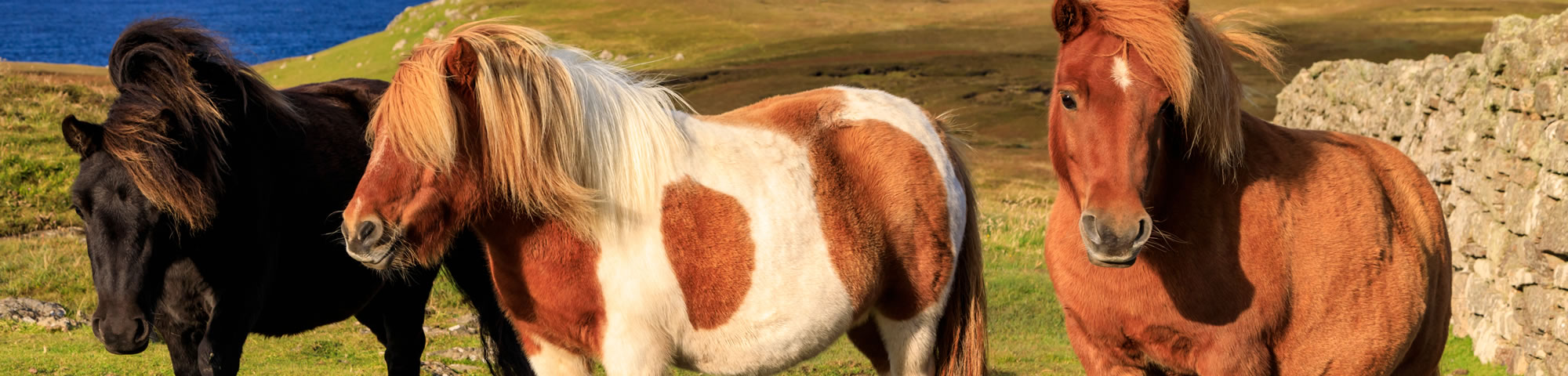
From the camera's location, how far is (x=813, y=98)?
457 cm

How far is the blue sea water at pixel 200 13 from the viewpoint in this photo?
75.6m

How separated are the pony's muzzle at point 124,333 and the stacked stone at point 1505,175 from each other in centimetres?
764

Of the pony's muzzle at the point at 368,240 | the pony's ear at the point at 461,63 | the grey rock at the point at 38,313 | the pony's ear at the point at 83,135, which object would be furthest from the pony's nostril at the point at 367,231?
the grey rock at the point at 38,313

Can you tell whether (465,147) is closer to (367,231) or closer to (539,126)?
(539,126)

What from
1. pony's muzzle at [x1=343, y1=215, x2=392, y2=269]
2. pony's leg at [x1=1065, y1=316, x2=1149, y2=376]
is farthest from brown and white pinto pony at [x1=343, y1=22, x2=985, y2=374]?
pony's leg at [x1=1065, y1=316, x2=1149, y2=376]

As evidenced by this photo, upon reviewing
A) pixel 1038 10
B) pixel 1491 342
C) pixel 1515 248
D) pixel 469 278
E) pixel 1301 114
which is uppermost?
pixel 469 278

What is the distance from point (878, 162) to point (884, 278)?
17.8 inches

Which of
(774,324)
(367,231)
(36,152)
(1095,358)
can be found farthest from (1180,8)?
(36,152)

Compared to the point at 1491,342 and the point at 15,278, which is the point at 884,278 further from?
the point at 15,278

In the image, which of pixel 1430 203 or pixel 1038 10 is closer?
pixel 1430 203

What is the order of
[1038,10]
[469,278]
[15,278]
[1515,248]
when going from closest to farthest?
[469,278]
[1515,248]
[15,278]
[1038,10]

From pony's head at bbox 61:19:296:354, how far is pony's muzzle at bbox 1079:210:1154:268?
3147 millimetres

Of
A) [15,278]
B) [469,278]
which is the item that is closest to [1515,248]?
[469,278]

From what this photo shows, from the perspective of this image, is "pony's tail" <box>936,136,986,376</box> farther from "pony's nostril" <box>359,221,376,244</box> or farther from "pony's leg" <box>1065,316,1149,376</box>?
"pony's nostril" <box>359,221,376,244</box>
